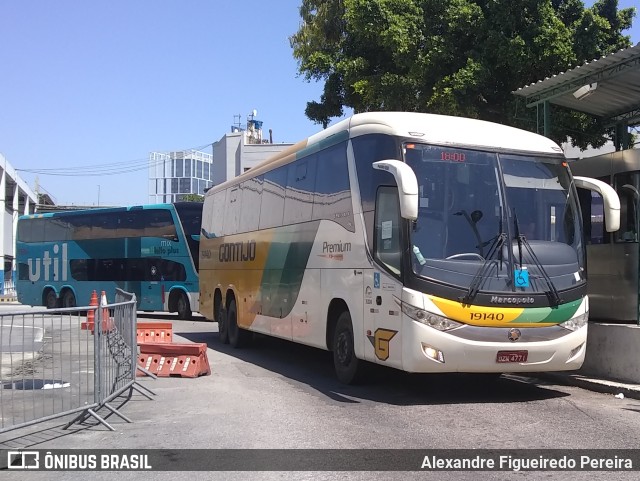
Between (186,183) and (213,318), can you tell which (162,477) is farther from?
(186,183)

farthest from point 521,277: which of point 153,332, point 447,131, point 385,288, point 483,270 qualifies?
point 153,332

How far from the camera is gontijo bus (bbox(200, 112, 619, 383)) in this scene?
26.4ft

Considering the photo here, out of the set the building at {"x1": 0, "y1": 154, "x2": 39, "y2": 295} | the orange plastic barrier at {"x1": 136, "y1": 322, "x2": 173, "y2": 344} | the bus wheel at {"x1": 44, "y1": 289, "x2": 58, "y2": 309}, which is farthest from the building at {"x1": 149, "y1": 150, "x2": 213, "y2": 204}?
the orange plastic barrier at {"x1": 136, "y1": 322, "x2": 173, "y2": 344}

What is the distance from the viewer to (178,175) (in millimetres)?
99750

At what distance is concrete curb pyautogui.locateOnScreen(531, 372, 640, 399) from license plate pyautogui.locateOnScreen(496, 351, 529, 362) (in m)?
1.88

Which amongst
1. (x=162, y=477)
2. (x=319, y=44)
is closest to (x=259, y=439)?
(x=162, y=477)

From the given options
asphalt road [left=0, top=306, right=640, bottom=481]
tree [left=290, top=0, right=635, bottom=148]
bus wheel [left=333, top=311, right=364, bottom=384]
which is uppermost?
tree [left=290, top=0, right=635, bottom=148]

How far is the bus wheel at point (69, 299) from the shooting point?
2652 centimetres

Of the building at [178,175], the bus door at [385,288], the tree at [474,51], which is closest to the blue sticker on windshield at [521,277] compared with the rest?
the bus door at [385,288]

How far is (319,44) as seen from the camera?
18984mm

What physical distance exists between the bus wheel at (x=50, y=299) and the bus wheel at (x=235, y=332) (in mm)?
14904

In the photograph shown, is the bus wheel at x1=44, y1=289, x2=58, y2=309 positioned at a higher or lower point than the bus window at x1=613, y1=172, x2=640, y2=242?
lower

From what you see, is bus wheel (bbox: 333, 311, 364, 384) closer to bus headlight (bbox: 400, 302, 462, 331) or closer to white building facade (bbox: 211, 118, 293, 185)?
bus headlight (bbox: 400, 302, 462, 331)

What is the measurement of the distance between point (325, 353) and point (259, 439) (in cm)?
739
